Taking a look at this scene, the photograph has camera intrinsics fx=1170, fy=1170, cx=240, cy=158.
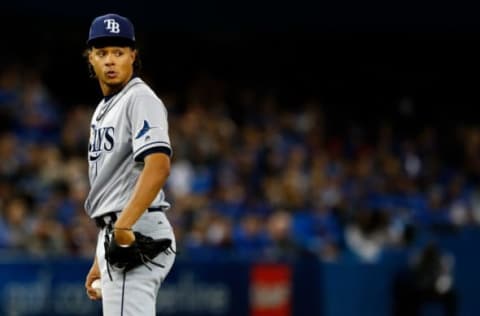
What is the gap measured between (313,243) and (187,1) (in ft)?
16.1

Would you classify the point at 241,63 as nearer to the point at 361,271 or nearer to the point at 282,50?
the point at 282,50

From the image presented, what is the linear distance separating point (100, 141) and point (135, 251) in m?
0.52

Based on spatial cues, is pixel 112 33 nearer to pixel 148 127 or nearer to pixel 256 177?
pixel 148 127

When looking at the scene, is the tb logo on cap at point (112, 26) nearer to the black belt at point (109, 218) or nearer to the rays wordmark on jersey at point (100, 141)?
the rays wordmark on jersey at point (100, 141)

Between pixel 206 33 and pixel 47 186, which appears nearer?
pixel 47 186

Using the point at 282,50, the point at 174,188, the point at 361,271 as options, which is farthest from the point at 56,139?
the point at 282,50

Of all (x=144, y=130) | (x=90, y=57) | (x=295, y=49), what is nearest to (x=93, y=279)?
(x=144, y=130)

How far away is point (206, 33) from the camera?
59.3 ft

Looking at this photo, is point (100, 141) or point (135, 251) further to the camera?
point (100, 141)

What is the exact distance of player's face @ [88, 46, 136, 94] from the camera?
184 inches

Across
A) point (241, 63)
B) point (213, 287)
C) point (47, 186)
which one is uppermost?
point (241, 63)

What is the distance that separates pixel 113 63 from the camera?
4.67m

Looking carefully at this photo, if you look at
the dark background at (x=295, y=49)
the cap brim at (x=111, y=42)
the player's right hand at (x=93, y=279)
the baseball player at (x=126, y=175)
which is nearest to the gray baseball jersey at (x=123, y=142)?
the baseball player at (x=126, y=175)

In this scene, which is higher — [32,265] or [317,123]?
[317,123]
